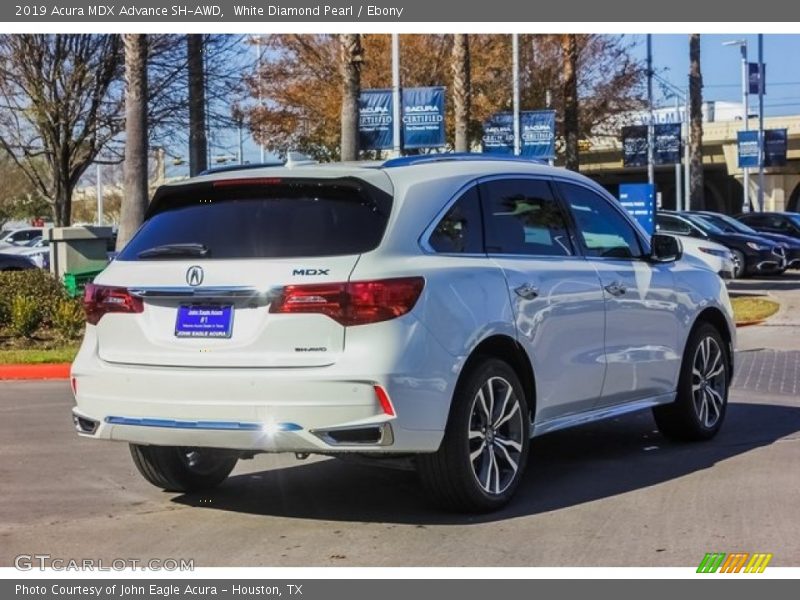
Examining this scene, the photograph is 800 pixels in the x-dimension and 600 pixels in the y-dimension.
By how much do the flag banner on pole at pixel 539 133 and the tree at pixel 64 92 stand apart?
10608mm

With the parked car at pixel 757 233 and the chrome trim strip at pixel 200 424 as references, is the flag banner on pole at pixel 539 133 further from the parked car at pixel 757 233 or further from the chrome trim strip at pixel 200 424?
the chrome trim strip at pixel 200 424

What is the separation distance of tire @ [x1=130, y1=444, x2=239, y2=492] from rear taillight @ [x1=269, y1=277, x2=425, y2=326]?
4.84 feet

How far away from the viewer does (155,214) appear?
6.71 m

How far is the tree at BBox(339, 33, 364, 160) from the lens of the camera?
67.5 ft

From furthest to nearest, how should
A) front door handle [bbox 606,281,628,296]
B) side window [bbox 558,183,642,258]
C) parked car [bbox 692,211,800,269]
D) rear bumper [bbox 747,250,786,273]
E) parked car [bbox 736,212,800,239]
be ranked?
1. parked car [bbox 736,212,800,239]
2. parked car [bbox 692,211,800,269]
3. rear bumper [bbox 747,250,786,273]
4. side window [bbox 558,183,642,258]
5. front door handle [bbox 606,281,628,296]

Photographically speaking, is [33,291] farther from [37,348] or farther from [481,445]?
[481,445]

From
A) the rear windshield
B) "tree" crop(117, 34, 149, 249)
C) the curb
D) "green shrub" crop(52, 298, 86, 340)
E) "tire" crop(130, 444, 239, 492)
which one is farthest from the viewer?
"tree" crop(117, 34, 149, 249)

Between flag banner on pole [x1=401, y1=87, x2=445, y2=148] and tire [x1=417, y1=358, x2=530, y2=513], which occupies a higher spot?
flag banner on pole [x1=401, y1=87, x2=445, y2=148]

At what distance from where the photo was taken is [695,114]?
3828 cm

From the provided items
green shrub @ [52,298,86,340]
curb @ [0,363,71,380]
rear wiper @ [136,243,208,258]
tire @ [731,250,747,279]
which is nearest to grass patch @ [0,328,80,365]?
green shrub @ [52,298,86,340]

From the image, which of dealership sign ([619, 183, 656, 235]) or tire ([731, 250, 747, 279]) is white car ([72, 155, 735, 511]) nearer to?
dealership sign ([619, 183, 656, 235])

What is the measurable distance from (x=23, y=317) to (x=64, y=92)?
33.3 ft

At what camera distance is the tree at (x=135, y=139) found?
17859 millimetres

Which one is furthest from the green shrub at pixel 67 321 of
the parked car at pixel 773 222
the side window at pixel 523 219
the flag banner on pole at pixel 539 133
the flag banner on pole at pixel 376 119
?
the parked car at pixel 773 222
